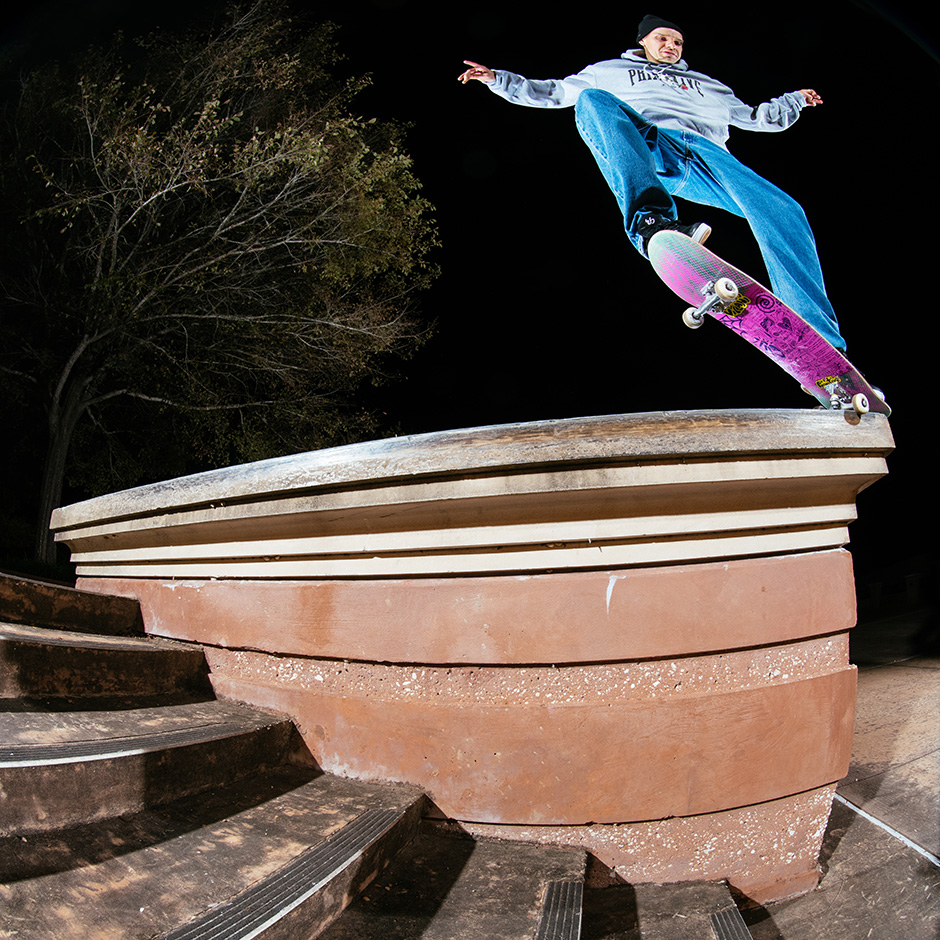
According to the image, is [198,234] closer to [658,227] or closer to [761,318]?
[658,227]

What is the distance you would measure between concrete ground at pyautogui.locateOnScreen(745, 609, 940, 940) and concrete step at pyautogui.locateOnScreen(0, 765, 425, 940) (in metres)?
1.30

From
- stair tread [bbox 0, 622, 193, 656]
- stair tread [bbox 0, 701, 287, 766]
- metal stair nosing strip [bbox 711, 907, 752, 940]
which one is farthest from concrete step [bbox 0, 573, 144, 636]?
metal stair nosing strip [bbox 711, 907, 752, 940]

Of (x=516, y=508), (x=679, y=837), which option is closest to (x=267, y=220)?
(x=516, y=508)

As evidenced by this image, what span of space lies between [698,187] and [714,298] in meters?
2.75

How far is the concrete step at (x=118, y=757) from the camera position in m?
1.37

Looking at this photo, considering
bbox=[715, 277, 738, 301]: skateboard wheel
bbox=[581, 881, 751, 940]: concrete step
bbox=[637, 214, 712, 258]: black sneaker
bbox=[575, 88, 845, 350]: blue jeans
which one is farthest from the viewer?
bbox=[575, 88, 845, 350]: blue jeans

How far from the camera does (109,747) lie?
1.57 m

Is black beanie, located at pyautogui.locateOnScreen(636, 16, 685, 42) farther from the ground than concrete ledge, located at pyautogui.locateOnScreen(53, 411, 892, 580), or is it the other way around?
black beanie, located at pyautogui.locateOnScreen(636, 16, 685, 42)

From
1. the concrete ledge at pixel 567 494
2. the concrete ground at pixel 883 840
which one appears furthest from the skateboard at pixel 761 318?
the concrete ground at pixel 883 840

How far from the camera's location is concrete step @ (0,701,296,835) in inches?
53.8

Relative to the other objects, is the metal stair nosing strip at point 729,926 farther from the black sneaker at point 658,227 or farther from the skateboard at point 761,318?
the black sneaker at point 658,227

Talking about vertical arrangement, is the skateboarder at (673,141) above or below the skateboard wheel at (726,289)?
above

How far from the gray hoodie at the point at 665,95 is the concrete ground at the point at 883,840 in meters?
4.55

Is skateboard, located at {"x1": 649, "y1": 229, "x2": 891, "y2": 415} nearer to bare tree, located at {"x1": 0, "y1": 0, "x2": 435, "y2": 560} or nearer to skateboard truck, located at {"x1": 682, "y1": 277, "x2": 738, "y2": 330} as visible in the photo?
skateboard truck, located at {"x1": 682, "y1": 277, "x2": 738, "y2": 330}
